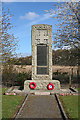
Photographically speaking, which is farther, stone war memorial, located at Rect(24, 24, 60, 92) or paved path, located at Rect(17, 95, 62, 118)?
stone war memorial, located at Rect(24, 24, 60, 92)

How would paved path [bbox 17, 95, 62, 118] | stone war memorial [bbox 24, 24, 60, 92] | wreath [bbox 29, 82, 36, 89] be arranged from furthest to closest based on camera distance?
stone war memorial [bbox 24, 24, 60, 92]
wreath [bbox 29, 82, 36, 89]
paved path [bbox 17, 95, 62, 118]

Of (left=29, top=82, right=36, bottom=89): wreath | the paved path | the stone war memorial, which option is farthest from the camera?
the stone war memorial

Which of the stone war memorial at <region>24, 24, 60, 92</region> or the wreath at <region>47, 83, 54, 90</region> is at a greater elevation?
the stone war memorial at <region>24, 24, 60, 92</region>

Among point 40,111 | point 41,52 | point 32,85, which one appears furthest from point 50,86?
point 40,111

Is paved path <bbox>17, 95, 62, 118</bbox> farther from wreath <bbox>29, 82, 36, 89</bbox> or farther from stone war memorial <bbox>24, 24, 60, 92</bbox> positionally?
stone war memorial <bbox>24, 24, 60, 92</bbox>

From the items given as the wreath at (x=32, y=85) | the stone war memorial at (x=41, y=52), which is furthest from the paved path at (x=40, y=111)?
the stone war memorial at (x=41, y=52)

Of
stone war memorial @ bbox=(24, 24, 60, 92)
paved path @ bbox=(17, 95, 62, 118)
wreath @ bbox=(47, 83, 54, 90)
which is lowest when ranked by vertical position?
paved path @ bbox=(17, 95, 62, 118)

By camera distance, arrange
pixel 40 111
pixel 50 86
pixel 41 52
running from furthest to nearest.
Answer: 1. pixel 41 52
2. pixel 50 86
3. pixel 40 111

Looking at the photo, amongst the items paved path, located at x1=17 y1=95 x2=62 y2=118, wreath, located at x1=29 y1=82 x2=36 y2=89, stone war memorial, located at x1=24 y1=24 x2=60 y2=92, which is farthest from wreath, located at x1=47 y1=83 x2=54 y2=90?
paved path, located at x1=17 y1=95 x2=62 y2=118

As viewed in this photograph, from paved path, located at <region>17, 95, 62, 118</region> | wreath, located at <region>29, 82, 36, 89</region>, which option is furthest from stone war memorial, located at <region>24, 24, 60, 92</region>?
A: paved path, located at <region>17, 95, 62, 118</region>

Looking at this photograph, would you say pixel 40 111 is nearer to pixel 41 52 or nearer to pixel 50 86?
pixel 50 86

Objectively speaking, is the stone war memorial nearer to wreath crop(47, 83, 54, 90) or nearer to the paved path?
wreath crop(47, 83, 54, 90)

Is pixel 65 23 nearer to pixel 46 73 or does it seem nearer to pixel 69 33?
pixel 69 33

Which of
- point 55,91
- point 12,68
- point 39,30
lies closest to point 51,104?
point 55,91
